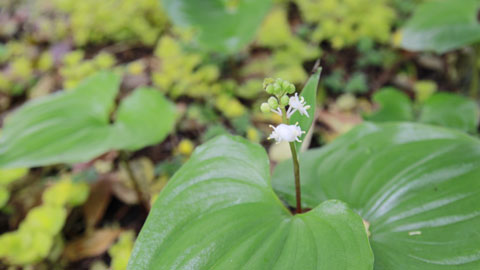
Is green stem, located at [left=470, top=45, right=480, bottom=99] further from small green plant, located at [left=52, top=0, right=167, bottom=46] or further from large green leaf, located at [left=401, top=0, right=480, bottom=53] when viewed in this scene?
small green plant, located at [left=52, top=0, right=167, bottom=46]

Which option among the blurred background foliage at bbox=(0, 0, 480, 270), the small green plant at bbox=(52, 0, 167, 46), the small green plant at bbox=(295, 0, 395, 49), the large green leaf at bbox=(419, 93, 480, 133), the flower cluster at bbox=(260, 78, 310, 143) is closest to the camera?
the flower cluster at bbox=(260, 78, 310, 143)

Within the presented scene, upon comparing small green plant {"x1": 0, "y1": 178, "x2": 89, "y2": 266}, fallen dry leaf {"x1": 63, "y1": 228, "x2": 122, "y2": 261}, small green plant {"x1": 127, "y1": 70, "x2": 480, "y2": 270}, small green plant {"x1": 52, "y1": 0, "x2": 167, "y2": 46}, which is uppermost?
small green plant {"x1": 52, "y1": 0, "x2": 167, "y2": 46}

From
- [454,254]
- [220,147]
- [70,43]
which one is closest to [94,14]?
[70,43]

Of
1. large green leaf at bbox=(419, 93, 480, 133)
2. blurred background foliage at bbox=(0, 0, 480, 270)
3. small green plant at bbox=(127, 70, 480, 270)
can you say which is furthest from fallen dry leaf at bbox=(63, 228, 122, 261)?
large green leaf at bbox=(419, 93, 480, 133)

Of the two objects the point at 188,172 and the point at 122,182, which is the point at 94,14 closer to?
the point at 122,182

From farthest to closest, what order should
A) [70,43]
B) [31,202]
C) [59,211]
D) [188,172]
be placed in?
[70,43] < [31,202] < [59,211] < [188,172]

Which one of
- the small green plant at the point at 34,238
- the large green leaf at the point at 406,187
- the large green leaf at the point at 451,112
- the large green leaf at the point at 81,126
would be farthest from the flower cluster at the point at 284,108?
the large green leaf at the point at 451,112
